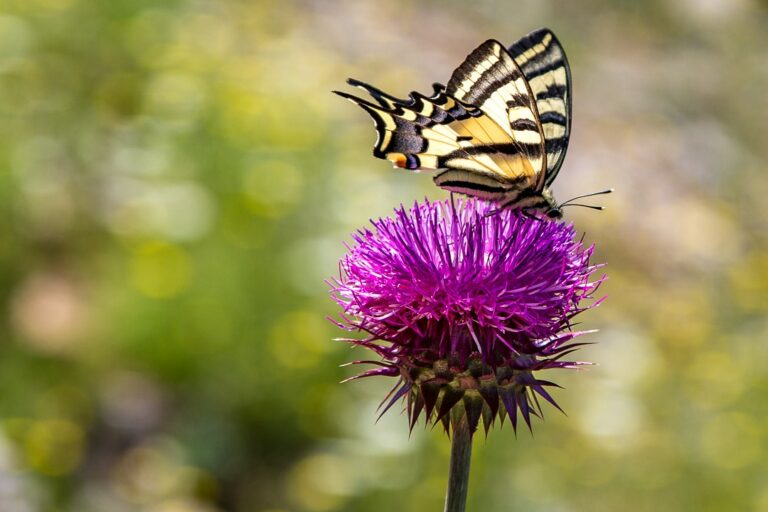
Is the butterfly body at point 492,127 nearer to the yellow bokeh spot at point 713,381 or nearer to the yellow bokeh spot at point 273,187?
the yellow bokeh spot at point 713,381

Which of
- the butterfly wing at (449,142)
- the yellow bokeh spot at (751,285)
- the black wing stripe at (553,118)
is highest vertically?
the yellow bokeh spot at (751,285)

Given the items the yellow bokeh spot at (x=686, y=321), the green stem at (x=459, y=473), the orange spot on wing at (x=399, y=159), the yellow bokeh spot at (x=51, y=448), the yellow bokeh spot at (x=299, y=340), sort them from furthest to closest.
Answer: the yellow bokeh spot at (x=686, y=321) → the yellow bokeh spot at (x=299, y=340) → the yellow bokeh spot at (x=51, y=448) → the orange spot on wing at (x=399, y=159) → the green stem at (x=459, y=473)

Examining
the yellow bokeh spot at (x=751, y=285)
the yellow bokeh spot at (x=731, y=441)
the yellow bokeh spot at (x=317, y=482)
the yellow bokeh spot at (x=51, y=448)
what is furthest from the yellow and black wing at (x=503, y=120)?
the yellow bokeh spot at (x=751, y=285)

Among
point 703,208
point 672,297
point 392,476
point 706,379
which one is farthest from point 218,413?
point 703,208

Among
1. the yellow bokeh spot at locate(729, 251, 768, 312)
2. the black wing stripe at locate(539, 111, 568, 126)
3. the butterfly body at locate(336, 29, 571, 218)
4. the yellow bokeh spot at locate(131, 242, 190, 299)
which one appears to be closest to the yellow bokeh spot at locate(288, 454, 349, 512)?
the yellow bokeh spot at locate(131, 242, 190, 299)

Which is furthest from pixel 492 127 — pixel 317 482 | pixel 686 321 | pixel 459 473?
pixel 686 321

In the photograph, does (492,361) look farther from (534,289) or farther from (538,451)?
(538,451)
